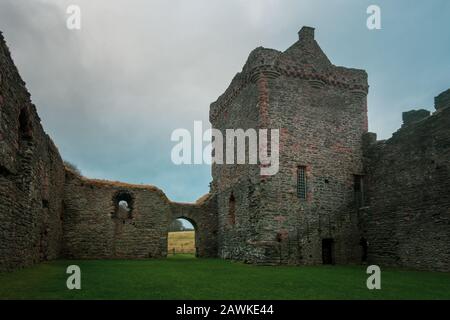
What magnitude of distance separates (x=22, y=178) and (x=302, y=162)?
12.0m

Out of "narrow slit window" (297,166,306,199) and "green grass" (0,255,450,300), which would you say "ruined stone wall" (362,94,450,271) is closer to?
"narrow slit window" (297,166,306,199)

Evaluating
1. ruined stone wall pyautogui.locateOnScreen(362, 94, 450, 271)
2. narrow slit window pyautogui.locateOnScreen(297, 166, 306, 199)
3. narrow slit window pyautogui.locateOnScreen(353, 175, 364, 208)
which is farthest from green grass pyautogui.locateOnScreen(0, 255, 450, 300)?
narrow slit window pyautogui.locateOnScreen(353, 175, 364, 208)

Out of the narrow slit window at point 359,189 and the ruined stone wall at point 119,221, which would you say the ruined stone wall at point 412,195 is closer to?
the narrow slit window at point 359,189

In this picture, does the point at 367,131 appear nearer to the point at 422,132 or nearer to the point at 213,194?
the point at 422,132

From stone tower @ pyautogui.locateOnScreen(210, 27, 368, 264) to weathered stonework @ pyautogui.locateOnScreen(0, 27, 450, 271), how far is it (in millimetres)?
52

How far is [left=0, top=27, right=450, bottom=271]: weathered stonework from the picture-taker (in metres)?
16.3

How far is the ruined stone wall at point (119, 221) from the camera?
22.5 meters

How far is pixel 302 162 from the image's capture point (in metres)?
19.5

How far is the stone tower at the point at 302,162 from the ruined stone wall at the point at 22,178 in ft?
29.4

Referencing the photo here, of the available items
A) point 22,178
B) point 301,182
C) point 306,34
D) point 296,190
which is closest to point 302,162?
point 301,182

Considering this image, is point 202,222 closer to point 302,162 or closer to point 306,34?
point 302,162

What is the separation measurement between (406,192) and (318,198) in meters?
3.87

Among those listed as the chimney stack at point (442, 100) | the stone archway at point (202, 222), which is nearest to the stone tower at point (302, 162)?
the stone archway at point (202, 222)

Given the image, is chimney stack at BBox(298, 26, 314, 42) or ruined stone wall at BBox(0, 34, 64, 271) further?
chimney stack at BBox(298, 26, 314, 42)
